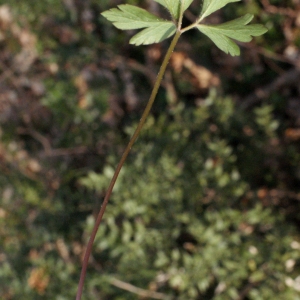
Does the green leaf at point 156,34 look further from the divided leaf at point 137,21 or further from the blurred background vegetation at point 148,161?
the blurred background vegetation at point 148,161

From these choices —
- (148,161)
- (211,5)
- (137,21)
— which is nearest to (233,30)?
(211,5)

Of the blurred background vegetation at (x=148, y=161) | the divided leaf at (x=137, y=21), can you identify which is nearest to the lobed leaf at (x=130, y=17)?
the divided leaf at (x=137, y=21)

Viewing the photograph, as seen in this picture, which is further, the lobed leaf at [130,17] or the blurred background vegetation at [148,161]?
the blurred background vegetation at [148,161]

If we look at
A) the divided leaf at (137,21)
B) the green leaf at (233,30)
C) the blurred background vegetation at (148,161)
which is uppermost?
the divided leaf at (137,21)

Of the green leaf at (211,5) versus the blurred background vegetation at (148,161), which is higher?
the green leaf at (211,5)

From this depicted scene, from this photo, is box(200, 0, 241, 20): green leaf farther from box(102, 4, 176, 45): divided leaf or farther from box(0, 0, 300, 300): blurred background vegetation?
box(0, 0, 300, 300): blurred background vegetation

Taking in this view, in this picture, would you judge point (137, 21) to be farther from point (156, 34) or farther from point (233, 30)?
point (233, 30)

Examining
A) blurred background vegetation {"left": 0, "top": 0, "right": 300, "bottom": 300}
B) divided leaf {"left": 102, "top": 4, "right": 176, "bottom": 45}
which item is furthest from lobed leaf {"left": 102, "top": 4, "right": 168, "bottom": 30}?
blurred background vegetation {"left": 0, "top": 0, "right": 300, "bottom": 300}

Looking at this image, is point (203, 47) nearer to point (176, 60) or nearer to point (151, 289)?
point (176, 60)

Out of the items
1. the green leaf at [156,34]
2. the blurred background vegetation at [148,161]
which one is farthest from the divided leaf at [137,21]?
the blurred background vegetation at [148,161]
